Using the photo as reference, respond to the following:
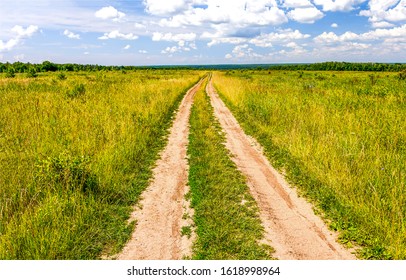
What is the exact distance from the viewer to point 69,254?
13.2 ft

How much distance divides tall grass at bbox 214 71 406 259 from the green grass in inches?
56.8

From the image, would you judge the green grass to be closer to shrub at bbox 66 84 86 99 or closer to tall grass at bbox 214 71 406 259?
tall grass at bbox 214 71 406 259

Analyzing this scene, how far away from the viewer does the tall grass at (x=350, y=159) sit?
15.0 feet

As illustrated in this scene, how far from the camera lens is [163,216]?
17.3 feet

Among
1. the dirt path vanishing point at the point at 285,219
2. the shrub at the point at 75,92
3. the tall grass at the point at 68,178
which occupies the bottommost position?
the dirt path vanishing point at the point at 285,219

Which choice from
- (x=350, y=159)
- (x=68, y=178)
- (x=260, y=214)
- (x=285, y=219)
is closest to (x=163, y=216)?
(x=260, y=214)

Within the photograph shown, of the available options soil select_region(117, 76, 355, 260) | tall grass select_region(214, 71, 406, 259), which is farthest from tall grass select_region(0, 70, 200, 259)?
tall grass select_region(214, 71, 406, 259)

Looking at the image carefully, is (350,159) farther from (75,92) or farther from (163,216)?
(75,92)

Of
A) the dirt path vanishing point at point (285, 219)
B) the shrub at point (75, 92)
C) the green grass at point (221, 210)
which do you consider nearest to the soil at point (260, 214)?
the dirt path vanishing point at point (285, 219)

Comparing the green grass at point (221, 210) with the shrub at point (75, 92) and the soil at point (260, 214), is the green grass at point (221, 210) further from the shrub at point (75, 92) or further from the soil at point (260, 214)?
the shrub at point (75, 92)

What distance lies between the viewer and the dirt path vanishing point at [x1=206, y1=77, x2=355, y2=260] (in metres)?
4.26

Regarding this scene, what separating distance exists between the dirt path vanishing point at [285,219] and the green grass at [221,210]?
0.22 meters

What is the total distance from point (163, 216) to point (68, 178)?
204 cm
